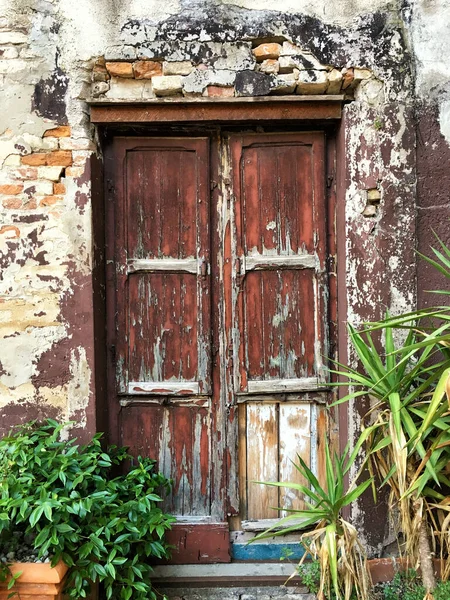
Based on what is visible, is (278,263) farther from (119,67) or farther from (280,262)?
(119,67)

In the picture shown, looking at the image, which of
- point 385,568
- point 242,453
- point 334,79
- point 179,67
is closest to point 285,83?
point 334,79

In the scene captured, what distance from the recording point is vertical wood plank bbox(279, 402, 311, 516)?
297cm

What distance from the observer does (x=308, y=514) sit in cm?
238

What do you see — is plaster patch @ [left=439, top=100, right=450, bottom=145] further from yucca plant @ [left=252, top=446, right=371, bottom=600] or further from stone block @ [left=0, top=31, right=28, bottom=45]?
stone block @ [left=0, top=31, right=28, bottom=45]

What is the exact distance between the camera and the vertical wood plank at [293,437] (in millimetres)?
2971

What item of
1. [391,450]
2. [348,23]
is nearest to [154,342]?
[391,450]

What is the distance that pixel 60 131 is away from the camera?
108 inches

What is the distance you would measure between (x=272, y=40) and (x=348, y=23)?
404 mm

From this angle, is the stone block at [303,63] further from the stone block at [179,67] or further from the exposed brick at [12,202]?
the exposed brick at [12,202]

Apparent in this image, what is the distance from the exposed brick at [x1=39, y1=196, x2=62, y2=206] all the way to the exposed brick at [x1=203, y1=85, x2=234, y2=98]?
0.95 metres

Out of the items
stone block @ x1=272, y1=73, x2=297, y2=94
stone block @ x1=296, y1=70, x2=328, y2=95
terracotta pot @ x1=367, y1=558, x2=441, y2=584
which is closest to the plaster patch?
stone block @ x1=296, y1=70, x2=328, y2=95

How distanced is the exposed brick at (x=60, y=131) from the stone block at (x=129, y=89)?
0.27m

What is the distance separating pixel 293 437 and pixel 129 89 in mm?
2109

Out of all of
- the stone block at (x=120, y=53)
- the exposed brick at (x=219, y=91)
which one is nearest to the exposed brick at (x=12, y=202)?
the stone block at (x=120, y=53)
